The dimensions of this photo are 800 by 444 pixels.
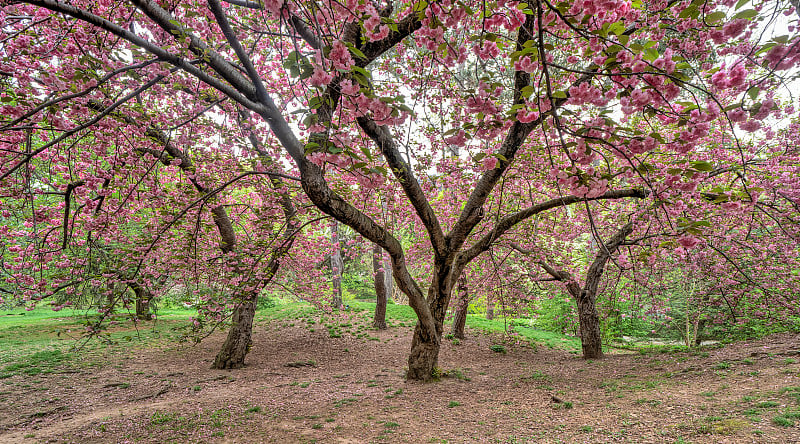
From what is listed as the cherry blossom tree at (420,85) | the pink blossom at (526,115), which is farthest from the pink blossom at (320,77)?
the pink blossom at (526,115)

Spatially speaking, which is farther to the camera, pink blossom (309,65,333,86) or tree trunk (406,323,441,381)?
tree trunk (406,323,441,381)

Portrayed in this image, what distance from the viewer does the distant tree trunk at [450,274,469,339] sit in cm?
852

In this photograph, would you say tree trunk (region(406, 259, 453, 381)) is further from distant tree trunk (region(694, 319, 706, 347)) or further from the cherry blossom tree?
distant tree trunk (region(694, 319, 706, 347))

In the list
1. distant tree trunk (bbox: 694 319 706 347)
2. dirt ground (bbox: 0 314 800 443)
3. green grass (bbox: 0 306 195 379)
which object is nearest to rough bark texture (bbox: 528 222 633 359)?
dirt ground (bbox: 0 314 800 443)

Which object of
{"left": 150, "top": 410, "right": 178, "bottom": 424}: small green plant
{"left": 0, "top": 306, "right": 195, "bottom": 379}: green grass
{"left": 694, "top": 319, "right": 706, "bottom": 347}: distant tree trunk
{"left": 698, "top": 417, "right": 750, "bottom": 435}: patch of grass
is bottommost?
{"left": 0, "top": 306, "right": 195, "bottom": 379}: green grass

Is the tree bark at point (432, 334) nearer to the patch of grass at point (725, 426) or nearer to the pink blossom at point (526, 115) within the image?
the patch of grass at point (725, 426)

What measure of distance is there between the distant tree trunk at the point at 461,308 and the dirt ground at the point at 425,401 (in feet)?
Answer: 5.82

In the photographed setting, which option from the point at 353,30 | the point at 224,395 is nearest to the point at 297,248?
the point at 224,395

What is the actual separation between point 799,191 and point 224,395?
8.63 m

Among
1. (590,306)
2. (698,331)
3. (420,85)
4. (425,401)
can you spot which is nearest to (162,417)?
(425,401)

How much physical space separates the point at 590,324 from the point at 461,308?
3313mm

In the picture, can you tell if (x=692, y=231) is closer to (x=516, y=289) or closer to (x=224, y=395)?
(x=224, y=395)

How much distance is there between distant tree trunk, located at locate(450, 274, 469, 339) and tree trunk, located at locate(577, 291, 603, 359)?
105 inches

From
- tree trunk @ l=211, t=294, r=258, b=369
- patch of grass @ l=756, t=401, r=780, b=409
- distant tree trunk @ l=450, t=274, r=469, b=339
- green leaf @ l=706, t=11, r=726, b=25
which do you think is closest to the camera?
green leaf @ l=706, t=11, r=726, b=25
